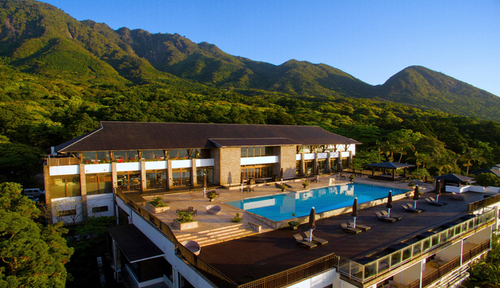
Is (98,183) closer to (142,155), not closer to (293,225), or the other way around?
(142,155)

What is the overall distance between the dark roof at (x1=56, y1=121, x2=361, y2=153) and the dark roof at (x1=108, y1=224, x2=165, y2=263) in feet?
28.4

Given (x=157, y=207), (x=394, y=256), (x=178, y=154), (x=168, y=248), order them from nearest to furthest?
(x=394, y=256) → (x=168, y=248) → (x=157, y=207) → (x=178, y=154)

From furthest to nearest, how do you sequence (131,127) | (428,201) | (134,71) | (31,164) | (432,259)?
(134,71) < (31,164) < (131,127) < (428,201) < (432,259)

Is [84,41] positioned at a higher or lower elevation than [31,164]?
higher

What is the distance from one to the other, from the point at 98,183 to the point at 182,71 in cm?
13503

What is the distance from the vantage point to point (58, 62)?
9838 centimetres

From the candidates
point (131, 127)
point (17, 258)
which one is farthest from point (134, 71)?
point (17, 258)

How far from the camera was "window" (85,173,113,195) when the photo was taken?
67.4 feet

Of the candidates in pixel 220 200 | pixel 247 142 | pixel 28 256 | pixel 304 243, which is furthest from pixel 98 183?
pixel 304 243

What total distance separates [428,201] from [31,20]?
185m

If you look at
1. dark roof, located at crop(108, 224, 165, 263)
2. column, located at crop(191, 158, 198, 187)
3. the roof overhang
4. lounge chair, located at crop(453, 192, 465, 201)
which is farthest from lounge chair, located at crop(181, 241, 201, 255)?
lounge chair, located at crop(453, 192, 465, 201)

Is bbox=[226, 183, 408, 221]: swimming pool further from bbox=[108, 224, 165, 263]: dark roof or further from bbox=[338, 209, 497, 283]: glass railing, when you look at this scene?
bbox=[108, 224, 165, 263]: dark roof

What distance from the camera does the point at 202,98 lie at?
85.6 meters

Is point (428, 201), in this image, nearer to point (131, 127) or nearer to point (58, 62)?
point (131, 127)
